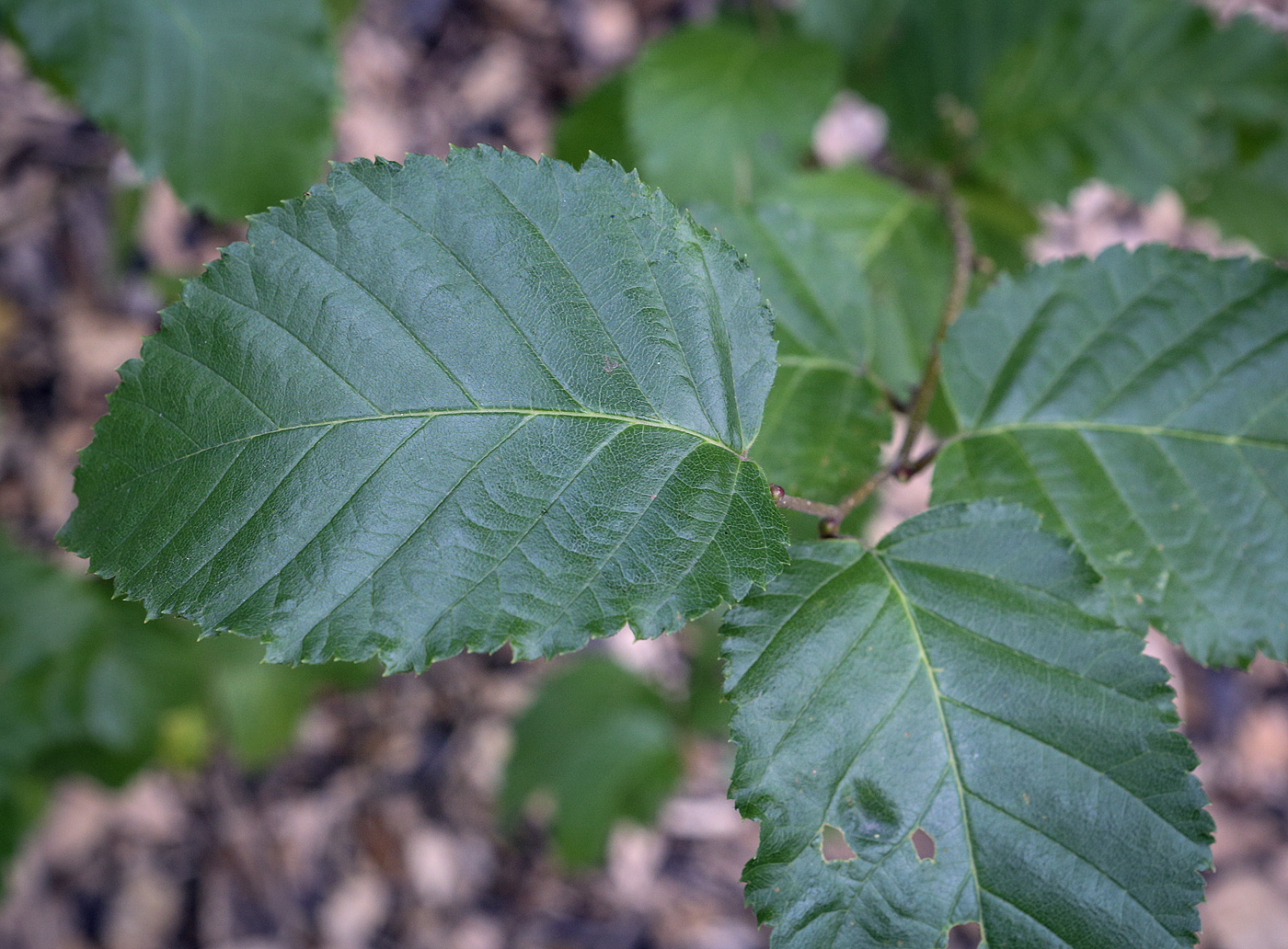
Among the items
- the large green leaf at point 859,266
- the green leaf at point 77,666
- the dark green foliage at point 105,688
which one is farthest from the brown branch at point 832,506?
the green leaf at point 77,666

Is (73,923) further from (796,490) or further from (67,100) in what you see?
(796,490)

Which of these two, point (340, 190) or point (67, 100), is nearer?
point (340, 190)

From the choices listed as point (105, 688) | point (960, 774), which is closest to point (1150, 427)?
point (960, 774)

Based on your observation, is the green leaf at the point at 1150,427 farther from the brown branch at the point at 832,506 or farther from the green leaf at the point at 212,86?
the green leaf at the point at 212,86

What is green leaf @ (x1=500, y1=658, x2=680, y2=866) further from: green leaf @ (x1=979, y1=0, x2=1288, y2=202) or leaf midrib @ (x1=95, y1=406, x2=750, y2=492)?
leaf midrib @ (x1=95, y1=406, x2=750, y2=492)

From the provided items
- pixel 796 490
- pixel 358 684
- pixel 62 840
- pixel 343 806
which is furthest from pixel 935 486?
pixel 62 840

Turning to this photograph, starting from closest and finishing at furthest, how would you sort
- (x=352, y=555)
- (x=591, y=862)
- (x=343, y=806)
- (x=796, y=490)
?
1. (x=352, y=555)
2. (x=796, y=490)
3. (x=591, y=862)
4. (x=343, y=806)
